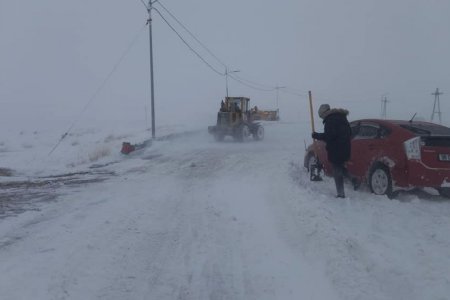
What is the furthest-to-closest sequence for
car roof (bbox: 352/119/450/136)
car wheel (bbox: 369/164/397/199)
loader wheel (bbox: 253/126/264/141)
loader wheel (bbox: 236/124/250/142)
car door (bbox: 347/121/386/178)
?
loader wheel (bbox: 253/126/264/141), loader wheel (bbox: 236/124/250/142), car door (bbox: 347/121/386/178), car wheel (bbox: 369/164/397/199), car roof (bbox: 352/119/450/136)

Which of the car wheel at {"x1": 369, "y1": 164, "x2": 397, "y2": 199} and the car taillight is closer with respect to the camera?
the car taillight

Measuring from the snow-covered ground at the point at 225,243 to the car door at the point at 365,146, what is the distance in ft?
1.58

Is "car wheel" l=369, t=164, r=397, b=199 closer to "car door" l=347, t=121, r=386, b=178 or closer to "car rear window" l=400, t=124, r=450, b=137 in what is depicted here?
"car door" l=347, t=121, r=386, b=178

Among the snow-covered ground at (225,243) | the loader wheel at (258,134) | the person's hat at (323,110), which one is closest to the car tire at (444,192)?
the snow-covered ground at (225,243)

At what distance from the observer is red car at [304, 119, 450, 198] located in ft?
28.8

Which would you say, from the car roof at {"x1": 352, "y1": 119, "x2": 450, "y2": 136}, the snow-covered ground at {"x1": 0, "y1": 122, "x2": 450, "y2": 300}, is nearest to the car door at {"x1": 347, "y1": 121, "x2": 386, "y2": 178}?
the car roof at {"x1": 352, "y1": 119, "x2": 450, "y2": 136}

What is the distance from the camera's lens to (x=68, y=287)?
5.02 m

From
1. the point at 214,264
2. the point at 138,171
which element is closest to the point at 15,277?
the point at 214,264

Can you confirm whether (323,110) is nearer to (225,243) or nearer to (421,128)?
(421,128)

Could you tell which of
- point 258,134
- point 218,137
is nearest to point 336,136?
point 218,137

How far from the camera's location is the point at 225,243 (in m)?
6.62

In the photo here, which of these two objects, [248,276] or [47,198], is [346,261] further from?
[47,198]

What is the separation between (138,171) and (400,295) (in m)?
10.6

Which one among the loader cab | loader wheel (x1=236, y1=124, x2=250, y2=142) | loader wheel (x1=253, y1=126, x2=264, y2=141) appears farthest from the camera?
loader wheel (x1=253, y1=126, x2=264, y2=141)
